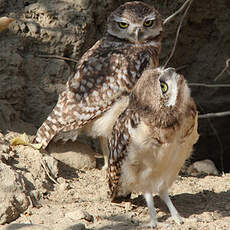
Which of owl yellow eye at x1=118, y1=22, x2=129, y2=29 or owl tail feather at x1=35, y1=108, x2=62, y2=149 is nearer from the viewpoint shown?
owl tail feather at x1=35, y1=108, x2=62, y2=149

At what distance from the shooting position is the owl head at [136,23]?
17.3 ft

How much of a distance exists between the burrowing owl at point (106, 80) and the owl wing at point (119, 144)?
40.5 inches

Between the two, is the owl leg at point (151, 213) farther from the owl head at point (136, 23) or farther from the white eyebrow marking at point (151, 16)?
the white eyebrow marking at point (151, 16)

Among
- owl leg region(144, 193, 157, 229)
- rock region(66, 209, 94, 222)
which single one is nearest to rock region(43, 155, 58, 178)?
rock region(66, 209, 94, 222)

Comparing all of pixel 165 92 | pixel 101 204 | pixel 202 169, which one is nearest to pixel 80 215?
pixel 101 204

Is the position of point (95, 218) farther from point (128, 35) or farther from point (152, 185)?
point (128, 35)

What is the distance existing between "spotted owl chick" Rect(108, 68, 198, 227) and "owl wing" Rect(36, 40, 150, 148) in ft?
3.89

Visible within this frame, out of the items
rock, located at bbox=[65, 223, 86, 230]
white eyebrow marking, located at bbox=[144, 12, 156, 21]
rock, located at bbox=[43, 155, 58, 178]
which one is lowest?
rock, located at bbox=[43, 155, 58, 178]

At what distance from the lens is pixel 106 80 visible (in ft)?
16.2

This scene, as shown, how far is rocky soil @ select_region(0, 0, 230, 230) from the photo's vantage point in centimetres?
374

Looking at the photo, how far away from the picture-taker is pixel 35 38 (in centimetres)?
546

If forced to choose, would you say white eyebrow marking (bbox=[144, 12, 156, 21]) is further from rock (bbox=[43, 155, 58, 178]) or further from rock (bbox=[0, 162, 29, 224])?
rock (bbox=[0, 162, 29, 224])

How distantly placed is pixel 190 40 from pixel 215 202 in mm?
3129

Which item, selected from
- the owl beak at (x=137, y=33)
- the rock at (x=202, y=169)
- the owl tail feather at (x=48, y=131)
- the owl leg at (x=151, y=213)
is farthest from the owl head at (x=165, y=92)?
the rock at (x=202, y=169)
